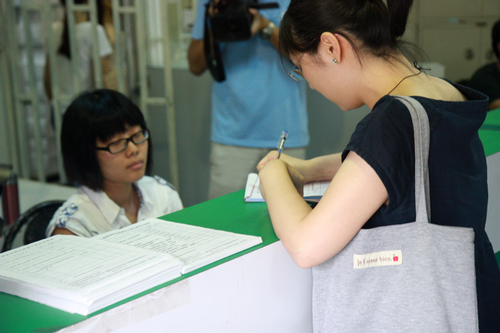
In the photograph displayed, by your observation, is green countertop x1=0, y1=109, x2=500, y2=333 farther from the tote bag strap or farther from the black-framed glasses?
the black-framed glasses

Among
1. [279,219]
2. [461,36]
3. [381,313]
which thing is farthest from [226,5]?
[461,36]

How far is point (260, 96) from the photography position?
68.6 inches

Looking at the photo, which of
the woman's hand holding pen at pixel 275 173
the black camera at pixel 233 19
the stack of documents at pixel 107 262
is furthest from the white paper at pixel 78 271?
the black camera at pixel 233 19

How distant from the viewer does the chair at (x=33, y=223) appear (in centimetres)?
140

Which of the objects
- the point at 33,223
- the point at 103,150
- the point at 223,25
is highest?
the point at 223,25

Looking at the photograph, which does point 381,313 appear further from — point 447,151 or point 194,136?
point 194,136

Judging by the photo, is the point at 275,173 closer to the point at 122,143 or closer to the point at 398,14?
the point at 398,14

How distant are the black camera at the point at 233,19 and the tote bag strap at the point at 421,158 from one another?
103 centimetres

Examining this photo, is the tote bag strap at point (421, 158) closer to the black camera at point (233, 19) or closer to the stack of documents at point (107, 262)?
the stack of documents at point (107, 262)

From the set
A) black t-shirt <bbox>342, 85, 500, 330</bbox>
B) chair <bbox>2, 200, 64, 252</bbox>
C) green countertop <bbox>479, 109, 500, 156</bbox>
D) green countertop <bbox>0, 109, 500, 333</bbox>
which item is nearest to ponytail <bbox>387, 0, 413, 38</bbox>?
black t-shirt <bbox>342, 85, 500, 330</bbox>

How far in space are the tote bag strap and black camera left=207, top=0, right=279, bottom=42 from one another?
1027mm

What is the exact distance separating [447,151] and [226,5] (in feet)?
3.76

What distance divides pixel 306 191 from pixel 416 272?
1.29ft

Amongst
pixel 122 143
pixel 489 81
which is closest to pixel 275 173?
pixel 122 143
